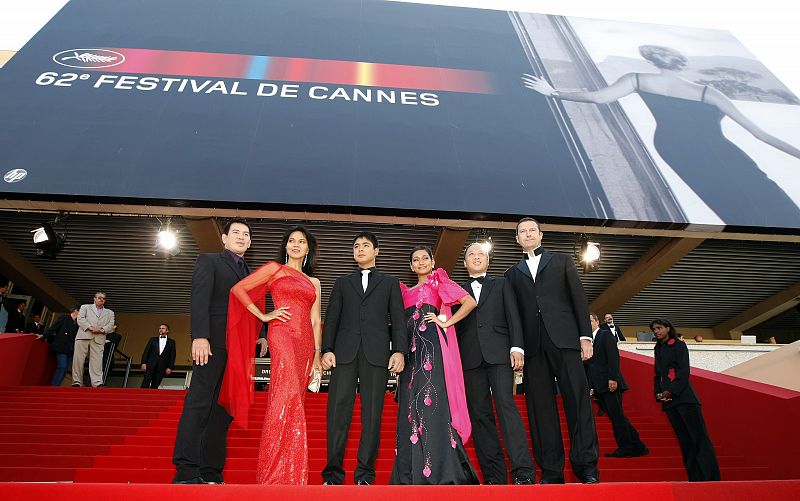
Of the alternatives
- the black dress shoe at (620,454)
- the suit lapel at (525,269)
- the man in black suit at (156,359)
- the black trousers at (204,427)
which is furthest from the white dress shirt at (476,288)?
the man in black suit at (156,359)

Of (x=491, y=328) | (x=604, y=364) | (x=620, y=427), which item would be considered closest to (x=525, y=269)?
(x=491, y=328)

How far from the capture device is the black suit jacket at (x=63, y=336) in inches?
287

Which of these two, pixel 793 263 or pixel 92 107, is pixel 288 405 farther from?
pixel 793 263

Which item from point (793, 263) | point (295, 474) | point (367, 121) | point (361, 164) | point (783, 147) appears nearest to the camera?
point (295, 474)

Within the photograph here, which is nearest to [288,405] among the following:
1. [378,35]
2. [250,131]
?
[250,131]

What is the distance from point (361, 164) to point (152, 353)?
4593 mm

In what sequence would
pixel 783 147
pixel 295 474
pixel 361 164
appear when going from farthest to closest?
pixel 783 147, pixel 361 164, pixel 295 474

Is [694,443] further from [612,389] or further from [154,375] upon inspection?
[154,375]

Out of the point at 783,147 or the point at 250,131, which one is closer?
the point at 250,131

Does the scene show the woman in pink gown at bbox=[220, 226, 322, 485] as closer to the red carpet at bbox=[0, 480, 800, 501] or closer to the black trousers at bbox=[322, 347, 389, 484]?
the black trousers at bbox=[322, 347, 389, 484]

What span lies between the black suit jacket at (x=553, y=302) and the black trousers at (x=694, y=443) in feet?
5.13

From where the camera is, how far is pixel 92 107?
7.87 meters

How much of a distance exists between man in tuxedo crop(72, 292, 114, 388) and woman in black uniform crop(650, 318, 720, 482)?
689cm

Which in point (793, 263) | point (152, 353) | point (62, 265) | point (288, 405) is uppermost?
point (793, 263)
